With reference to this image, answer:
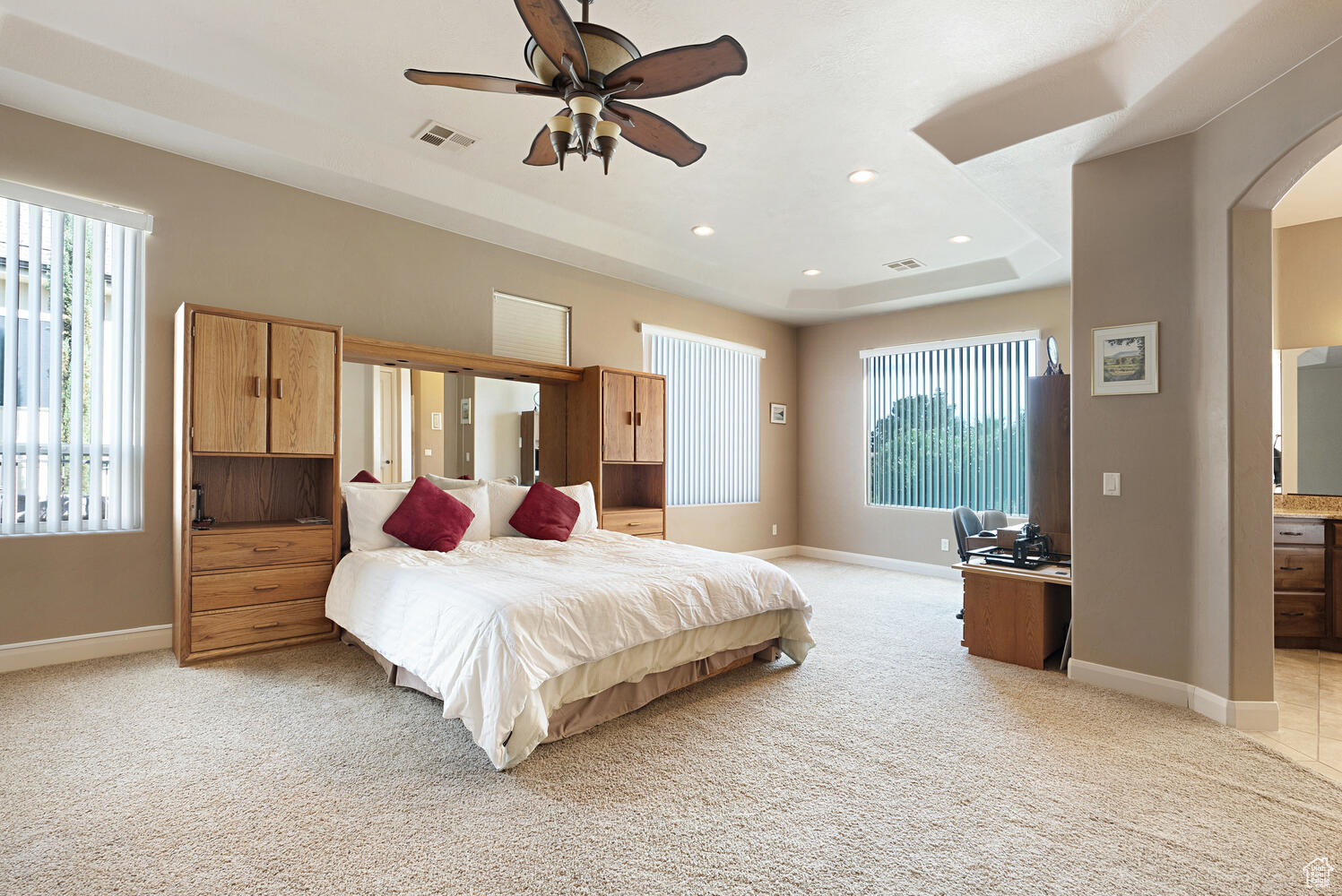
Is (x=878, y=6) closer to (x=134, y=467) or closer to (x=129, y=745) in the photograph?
(x=129, y=745)

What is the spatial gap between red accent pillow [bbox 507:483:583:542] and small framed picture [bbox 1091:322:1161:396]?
314cm

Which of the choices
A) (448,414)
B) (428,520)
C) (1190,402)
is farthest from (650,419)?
(1190,402)

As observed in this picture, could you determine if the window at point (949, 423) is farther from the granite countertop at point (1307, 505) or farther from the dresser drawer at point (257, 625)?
the dresser drawer at point (257, 625)

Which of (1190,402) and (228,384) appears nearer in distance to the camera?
(1190,402)

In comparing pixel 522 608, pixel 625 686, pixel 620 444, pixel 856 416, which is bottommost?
pixel 625 686

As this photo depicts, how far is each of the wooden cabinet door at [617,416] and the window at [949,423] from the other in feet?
10.1

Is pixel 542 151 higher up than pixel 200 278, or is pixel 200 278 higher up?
pixel 542 151

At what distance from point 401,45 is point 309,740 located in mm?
3008

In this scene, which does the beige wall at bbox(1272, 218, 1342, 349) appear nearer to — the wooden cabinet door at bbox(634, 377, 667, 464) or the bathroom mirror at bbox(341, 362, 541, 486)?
the wooden cabinet door at bbox(634, 377, 667, 464)

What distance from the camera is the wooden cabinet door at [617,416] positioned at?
17.1 ft

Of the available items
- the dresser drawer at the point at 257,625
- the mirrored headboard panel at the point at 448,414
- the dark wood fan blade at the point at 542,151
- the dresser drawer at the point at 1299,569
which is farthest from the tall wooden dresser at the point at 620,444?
the dresser drawer at the point at 1299,569

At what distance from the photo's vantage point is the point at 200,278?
12.4 ft

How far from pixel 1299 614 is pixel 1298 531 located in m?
0.51

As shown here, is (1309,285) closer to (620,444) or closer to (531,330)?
(620,444)
